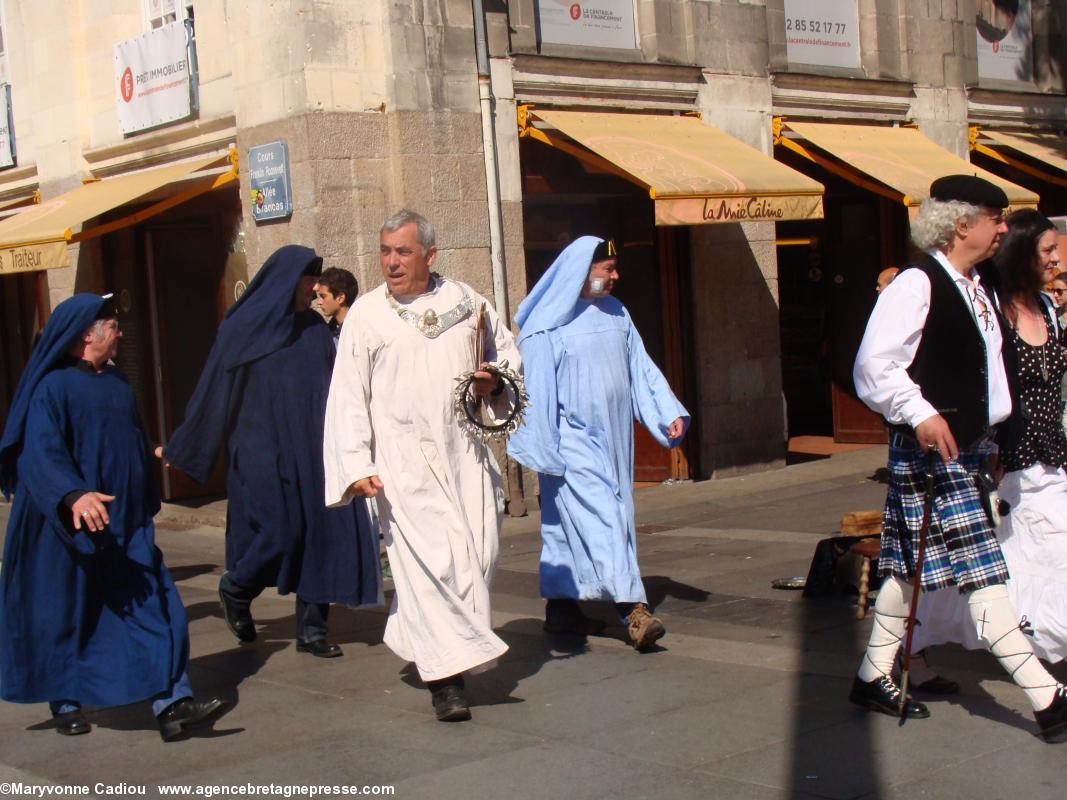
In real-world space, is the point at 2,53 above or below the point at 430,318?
above

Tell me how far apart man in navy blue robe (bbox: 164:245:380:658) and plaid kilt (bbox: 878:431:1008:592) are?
280cm

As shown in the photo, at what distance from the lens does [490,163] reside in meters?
11.8

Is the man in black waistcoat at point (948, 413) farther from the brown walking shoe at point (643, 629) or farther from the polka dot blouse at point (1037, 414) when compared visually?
the brown walking shoe at point (643, 629)

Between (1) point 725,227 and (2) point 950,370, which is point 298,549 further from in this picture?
(1) point 725,227

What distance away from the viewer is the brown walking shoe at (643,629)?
263 inches

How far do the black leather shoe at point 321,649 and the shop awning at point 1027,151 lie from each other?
1096 cm

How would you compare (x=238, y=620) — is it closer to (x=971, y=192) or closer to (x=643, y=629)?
(x=643, y=629)

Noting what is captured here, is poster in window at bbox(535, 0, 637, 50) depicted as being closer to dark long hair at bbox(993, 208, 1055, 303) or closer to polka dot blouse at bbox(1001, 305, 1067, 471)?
dark long hair at bbox(993, 208, 1055, 303)

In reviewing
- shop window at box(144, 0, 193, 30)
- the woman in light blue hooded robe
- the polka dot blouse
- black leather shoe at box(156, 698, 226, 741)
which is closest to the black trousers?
the woman in light blue hooded robe

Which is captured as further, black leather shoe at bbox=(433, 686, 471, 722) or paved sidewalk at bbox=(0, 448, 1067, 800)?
black leather shoe at bbox=(433, 686, 471, 722)

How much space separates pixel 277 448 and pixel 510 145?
17.6ft

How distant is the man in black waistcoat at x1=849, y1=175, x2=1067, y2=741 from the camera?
501cm

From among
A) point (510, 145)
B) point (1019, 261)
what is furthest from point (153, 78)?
point (1019, 261)

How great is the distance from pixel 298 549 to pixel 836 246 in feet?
33.1
